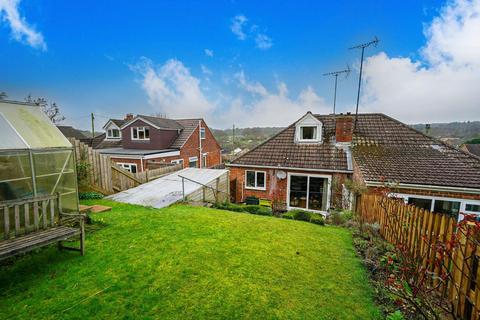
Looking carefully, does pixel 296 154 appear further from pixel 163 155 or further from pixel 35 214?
pixel 163 155

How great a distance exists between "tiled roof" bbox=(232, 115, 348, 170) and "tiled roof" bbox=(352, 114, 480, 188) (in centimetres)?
126

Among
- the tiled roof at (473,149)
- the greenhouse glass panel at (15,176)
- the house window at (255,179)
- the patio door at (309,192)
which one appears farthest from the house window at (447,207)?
the tiled roof at (473,149)

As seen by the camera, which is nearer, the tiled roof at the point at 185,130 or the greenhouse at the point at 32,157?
the greenhouse at the point at 32,157

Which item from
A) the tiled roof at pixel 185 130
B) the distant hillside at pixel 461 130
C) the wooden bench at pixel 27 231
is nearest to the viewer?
the wooden bench at pixel 27 231

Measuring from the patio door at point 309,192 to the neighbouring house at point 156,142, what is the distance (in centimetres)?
1175

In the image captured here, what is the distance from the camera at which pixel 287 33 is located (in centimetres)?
1605

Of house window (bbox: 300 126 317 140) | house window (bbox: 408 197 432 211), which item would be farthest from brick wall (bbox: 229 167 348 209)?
house window (bbox: 408 197 432 211)

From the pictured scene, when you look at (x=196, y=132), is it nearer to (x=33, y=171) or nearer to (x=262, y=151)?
(x=262, y=151)

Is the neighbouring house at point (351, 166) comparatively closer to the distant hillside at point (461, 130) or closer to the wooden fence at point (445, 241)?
the wooden fence at point (445, 241)

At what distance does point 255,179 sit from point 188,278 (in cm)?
1050

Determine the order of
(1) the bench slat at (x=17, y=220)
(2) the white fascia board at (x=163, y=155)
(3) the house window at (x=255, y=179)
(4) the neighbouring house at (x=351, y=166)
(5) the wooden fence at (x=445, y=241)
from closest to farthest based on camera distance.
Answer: (5) the wooden fence at (x=445, y=241)
(1) the bench slat at (x=17, y=220)
(4) the neighbouring house at (x=351, y=166)
(3) the house window at (x=255, y=179)
(2) the white fascia board at (x=163, y=155)

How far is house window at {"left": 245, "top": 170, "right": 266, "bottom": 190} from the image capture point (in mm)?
14070

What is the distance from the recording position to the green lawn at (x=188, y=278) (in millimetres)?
3172

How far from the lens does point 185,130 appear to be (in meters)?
25.8
